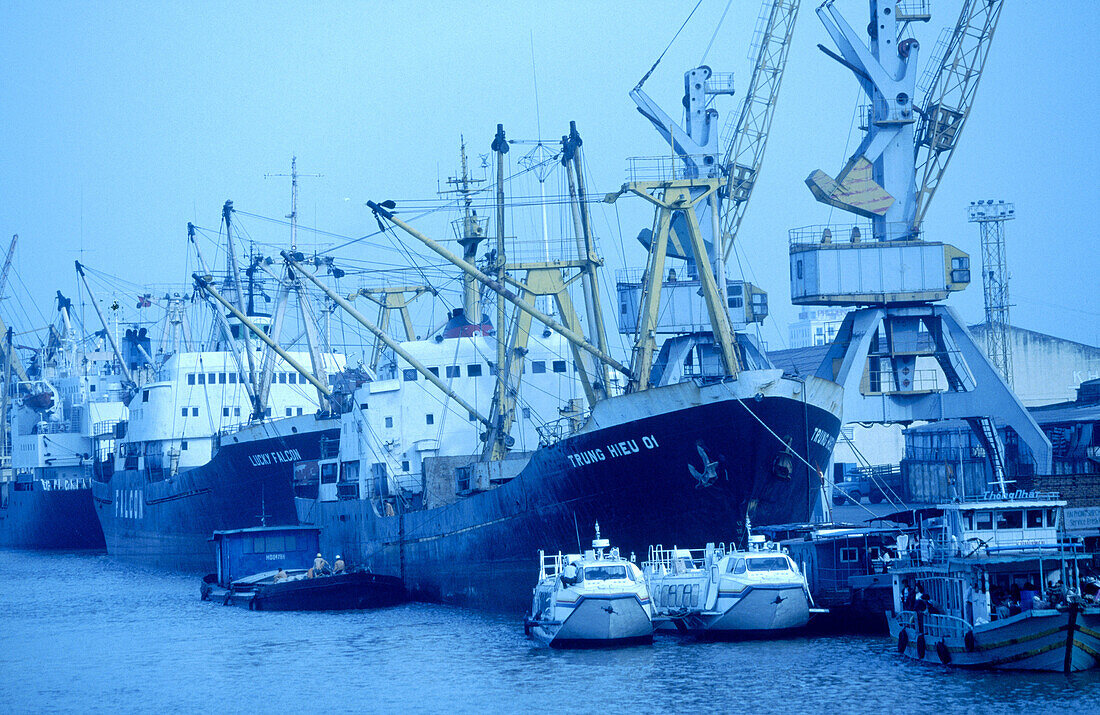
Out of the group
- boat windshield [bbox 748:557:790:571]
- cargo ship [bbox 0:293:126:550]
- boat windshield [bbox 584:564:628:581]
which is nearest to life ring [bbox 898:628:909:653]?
boat windshield [bbox 748:557:790:571]

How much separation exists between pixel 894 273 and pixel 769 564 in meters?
16.6

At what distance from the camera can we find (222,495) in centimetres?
6756

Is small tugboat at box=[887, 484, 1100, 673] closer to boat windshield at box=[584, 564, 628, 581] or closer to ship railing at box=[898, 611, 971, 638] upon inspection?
ship railing at box=[898, 611, 971, 638]

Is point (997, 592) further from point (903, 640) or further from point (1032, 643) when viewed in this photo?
point (903, 640)

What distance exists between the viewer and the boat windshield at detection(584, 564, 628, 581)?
3312 cm

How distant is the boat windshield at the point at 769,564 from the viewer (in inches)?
1303

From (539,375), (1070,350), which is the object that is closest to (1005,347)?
(1070,350)

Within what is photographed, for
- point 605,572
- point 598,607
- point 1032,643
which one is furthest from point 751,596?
point 1032,643

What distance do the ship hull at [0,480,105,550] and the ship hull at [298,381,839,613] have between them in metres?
55.2

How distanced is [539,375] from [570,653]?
20.3 metres

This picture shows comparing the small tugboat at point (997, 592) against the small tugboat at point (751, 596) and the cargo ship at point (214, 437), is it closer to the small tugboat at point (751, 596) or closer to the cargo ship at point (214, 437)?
the small tugboat at point (751, 596)

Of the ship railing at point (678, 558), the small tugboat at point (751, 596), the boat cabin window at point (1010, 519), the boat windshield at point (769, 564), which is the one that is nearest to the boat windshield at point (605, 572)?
the small tugboat at point (751, 596)

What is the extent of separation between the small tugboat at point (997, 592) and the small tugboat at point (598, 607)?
5.78 metres

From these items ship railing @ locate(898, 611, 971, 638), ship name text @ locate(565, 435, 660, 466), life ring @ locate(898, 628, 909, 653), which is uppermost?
ship name text @ locate(565, 435, 660, 466)
